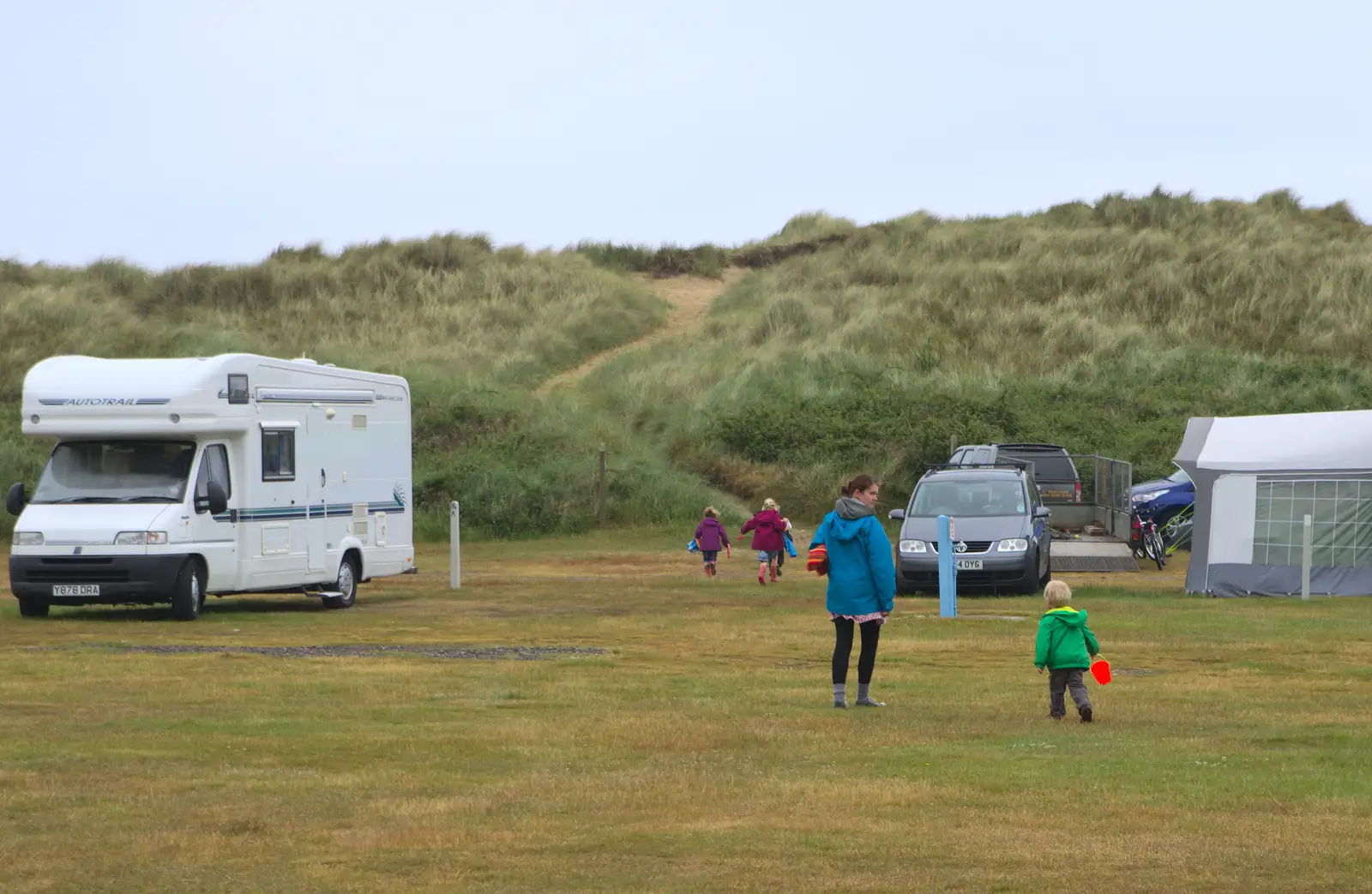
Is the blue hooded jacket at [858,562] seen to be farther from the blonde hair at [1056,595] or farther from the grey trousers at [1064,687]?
the grey trousers at [1064,687]

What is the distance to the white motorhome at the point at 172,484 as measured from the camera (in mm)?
20547

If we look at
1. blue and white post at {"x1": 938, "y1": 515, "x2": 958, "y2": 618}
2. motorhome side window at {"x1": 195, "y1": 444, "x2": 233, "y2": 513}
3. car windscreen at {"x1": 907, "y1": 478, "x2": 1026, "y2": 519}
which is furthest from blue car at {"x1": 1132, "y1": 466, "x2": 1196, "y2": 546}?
motorhome side window at {"x1": 195, "y1": 444, "x2": 233, "y2": 513}

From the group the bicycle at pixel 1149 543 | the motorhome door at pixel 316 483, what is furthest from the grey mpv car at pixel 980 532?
the motorhome door at pixel 316 483

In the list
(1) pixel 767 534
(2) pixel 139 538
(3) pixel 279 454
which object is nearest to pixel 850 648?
(2) pixel 139 538

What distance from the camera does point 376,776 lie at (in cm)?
1034

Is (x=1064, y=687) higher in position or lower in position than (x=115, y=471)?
lower

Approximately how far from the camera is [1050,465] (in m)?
34.6

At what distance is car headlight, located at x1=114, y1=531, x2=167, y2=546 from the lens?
67.2ft

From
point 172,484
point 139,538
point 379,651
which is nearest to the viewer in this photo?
point 379,651

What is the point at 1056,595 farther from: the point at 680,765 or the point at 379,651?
the point at 379,651

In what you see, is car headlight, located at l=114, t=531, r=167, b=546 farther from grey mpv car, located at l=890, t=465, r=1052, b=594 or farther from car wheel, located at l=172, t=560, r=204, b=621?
grey mpv car, located at l=890, t=465, r=1052, b=594

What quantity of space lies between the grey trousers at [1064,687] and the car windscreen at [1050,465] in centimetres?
2176

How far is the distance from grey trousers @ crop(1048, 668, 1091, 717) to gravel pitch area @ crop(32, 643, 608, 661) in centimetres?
569

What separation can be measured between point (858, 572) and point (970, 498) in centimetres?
1313
